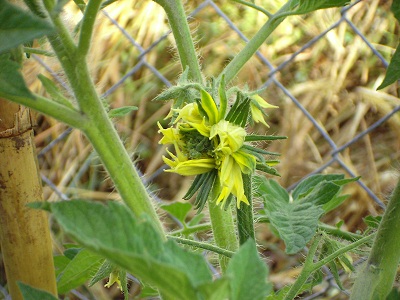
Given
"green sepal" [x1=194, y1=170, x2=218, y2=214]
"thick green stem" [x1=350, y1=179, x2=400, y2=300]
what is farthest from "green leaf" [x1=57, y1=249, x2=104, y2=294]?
"thick green stem" [x1=350, y1=179, x2=400, y2=300]

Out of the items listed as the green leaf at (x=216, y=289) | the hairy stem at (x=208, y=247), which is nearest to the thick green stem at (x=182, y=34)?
the hairy stem at (x=208, y=247)

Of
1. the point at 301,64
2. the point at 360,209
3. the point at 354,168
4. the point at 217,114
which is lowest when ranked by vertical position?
the point at 360,209

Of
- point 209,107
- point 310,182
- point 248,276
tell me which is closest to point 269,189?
point 310,182

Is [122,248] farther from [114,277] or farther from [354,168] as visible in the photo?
[354,168]

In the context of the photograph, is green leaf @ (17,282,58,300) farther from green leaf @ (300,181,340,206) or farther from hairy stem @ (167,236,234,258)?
green leaf @ (300,181,340,206)

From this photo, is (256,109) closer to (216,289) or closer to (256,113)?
(256,113)

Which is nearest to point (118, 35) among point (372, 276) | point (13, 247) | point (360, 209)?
point (360, 209)
